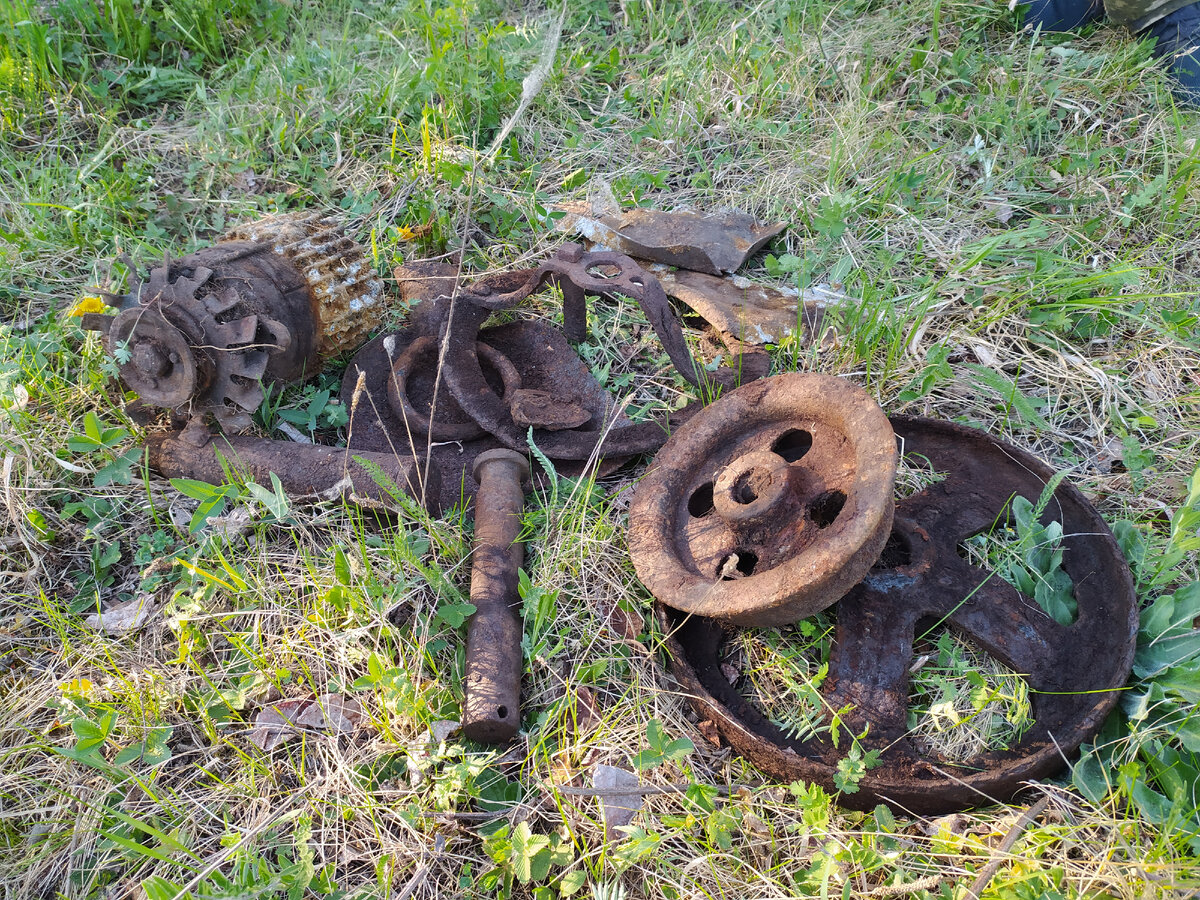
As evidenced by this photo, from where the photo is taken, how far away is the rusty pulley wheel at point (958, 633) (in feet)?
6.34

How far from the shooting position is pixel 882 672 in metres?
2.15

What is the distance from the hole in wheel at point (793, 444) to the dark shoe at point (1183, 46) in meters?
3.16

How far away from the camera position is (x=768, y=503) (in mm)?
2158

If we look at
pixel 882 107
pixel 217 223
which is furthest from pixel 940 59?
pixel 217 223

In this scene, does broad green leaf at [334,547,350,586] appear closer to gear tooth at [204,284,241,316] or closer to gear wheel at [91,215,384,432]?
gear wheel at [91,215,384,432]

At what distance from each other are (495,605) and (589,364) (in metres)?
1.25

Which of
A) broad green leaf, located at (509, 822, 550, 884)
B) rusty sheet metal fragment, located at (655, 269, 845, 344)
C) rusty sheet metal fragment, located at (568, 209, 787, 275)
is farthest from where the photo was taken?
rusty sheet metal fragment, located at (568, 209, 787, 275)

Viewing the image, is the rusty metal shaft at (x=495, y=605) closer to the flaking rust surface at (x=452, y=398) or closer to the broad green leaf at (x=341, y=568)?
the flaking rust surface at (x=452, y=398)

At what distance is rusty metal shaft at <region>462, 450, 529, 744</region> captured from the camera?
206cm

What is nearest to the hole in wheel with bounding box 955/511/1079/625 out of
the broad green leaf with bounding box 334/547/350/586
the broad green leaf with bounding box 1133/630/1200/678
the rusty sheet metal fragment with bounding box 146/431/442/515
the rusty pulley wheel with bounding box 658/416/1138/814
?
the rusty pulley wheel with bounding box 658/416/1138/814

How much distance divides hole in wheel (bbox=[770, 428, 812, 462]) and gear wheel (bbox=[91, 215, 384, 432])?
5.64ft

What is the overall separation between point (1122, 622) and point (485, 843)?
177cm

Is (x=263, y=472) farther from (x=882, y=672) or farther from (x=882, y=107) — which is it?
(x=882, y=107)

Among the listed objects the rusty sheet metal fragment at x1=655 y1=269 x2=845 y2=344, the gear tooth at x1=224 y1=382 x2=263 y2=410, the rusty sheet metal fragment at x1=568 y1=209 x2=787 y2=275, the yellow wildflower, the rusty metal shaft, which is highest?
the yellow wildflower
